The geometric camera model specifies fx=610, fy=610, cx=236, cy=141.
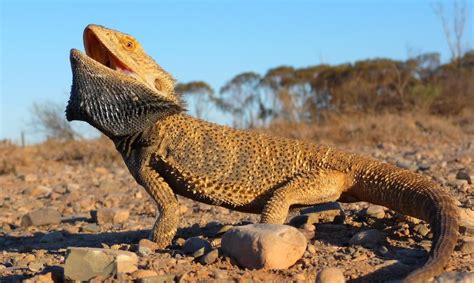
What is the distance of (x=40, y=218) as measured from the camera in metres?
7.88

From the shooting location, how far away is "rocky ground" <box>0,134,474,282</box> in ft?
13.5

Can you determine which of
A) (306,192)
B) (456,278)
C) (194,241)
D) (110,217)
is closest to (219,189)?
(194,241)

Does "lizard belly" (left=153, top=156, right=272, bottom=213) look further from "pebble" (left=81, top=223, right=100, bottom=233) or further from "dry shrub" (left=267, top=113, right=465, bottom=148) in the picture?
"dry shrub" (left=267, top=113, right=465, bottom=148)

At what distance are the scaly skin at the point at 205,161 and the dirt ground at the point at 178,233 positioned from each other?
0.38m

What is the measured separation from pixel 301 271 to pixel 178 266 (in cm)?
87

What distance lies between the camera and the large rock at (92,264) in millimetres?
4078

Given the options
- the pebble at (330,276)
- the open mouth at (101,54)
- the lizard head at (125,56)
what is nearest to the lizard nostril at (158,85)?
the lizard head at (125,56)

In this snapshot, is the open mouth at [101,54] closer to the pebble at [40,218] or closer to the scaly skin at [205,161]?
the scaly skin at [205,161]

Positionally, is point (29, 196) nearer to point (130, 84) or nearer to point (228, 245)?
point (130, 84)

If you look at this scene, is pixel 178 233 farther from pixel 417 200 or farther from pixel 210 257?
pixel 417 200

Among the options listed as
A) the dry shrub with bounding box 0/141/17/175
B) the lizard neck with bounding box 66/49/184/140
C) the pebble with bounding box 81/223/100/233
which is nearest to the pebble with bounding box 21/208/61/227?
the pebble with bounding box 81/223/100/233

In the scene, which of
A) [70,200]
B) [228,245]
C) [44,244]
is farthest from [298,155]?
[70,200]

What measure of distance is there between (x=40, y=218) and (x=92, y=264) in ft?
13.4

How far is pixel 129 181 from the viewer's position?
12031 mm
